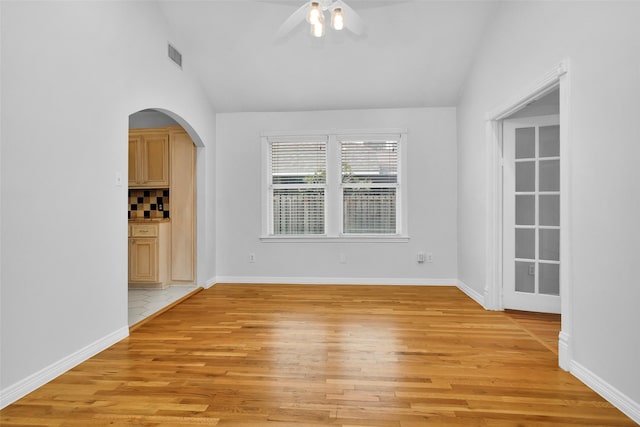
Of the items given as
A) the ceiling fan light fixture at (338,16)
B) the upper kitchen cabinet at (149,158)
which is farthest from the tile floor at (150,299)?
the ceiling fan light fixture at (338,16)

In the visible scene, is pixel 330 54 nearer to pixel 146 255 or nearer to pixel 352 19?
pixel 352 19

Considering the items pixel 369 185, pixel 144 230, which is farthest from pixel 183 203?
pixel 369 185

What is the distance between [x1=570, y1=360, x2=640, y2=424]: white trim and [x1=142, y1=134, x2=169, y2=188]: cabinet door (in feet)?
16.0

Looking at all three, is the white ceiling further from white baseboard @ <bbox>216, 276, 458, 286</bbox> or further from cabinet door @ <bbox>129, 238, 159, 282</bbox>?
white baseboard @ <bbox>216, 276, 458, 286</bbox>

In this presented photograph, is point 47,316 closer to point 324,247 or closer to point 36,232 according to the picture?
point 36,232

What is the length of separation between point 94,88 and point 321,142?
2949 mm

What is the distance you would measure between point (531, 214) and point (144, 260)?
15.7 ft

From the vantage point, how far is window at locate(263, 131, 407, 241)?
4918 millimetres

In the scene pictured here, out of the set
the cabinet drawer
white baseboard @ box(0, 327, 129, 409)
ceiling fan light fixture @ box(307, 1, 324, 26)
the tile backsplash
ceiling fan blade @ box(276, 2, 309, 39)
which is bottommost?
white baseboard @ box(0, 327, 129, 409)

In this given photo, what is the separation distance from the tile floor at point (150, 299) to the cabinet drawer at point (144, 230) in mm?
768

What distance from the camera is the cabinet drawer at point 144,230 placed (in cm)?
469

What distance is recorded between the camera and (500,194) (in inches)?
138

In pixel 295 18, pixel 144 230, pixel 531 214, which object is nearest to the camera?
pixel 295 18

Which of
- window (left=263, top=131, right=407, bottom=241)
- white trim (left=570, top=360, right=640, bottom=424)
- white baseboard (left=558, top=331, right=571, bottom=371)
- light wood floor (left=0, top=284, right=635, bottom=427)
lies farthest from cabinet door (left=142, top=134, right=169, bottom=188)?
white trim (left=570, top=360, right=640, bottom=424)
